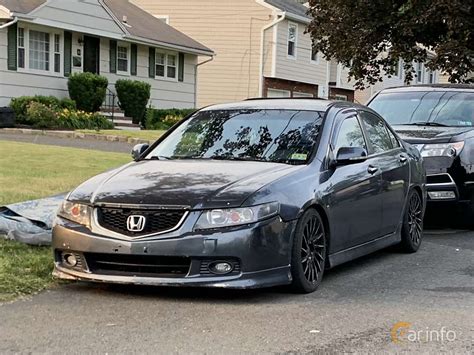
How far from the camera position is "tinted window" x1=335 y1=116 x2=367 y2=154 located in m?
7.07

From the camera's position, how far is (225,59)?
112 feet

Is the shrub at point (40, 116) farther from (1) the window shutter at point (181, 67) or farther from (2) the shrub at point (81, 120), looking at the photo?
(1) the window shutter at point (181, 67)

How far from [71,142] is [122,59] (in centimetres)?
998

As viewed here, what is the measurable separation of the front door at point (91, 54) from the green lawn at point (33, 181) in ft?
35.4

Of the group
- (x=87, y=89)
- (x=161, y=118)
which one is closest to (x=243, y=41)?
(x=161, y=118)

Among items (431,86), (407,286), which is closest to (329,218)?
(407,286)

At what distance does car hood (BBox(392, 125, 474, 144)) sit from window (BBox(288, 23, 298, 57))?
24607mm

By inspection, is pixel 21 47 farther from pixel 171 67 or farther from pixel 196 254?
pixel 196 254

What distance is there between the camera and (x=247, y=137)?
6.88m

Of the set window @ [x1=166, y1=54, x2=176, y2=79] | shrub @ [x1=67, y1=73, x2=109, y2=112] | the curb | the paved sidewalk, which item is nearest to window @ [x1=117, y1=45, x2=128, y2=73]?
window @ [x1=166, y1=54, x2=176, y2=79]

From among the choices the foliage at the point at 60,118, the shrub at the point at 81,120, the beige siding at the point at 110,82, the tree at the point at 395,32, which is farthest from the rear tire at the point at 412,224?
the beige siding at the point at 110,82

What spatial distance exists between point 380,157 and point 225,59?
26.9 meters

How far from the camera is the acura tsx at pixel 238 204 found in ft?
18.3

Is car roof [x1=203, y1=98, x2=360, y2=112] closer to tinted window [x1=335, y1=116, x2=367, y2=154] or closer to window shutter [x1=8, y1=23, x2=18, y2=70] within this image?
tinted window [x1=335, y1=116, x2=367, y2=154]
